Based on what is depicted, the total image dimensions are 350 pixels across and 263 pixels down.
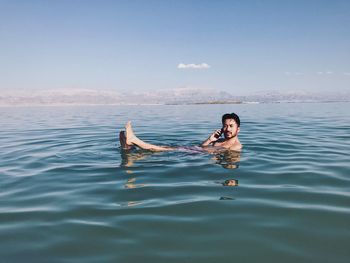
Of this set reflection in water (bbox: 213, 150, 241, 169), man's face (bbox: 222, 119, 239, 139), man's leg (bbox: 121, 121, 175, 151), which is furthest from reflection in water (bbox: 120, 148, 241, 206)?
man's face (bbox: 222, 119, 239, 139)

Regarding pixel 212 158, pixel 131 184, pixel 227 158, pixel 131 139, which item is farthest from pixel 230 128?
pixel 131 184

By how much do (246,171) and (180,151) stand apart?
2.28 m

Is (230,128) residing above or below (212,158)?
above

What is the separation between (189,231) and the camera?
12.0ft

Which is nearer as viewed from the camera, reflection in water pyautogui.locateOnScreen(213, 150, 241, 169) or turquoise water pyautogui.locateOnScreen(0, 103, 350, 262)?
turquoise water pyautogui.locateOnScreen(0, 103, 350, 262)

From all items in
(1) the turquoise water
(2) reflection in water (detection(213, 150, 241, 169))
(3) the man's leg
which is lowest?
(1) the turquoise water

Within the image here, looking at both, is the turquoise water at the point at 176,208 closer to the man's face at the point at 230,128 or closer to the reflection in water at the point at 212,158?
the reflection in water at the point at 212,158

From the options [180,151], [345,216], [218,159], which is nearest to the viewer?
[345,216]

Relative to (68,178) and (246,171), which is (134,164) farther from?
(246,171)

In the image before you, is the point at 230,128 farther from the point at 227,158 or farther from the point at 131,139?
the point at 131,139

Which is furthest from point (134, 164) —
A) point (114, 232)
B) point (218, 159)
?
point (114, 232)

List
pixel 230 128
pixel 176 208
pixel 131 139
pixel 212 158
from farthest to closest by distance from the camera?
pixel 230 128
pixel 212 158
pixel 131 139
pixel 176 208

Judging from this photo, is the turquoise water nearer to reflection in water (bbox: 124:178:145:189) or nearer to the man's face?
reflection in water (bbox: 124:178:145:189)

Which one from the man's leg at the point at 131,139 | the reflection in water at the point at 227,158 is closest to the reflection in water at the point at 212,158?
the reflection in water at the point at 227,158
